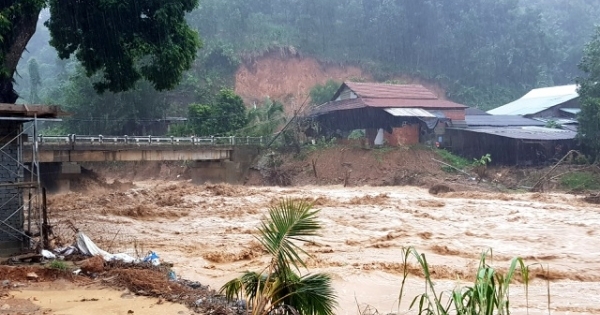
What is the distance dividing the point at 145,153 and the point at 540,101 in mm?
33111

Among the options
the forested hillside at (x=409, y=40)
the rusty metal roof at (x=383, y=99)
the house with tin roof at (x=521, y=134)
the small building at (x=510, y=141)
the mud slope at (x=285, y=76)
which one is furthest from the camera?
the forested hillside at (x=409, y=40)

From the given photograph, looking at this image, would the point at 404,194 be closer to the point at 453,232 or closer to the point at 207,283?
the point at 453,232

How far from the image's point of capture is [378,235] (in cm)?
1894

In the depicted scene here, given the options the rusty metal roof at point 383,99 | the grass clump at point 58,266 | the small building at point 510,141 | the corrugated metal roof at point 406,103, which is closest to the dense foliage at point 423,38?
the rusty metal roof at point 383,99

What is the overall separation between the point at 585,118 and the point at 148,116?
3253 centimetres

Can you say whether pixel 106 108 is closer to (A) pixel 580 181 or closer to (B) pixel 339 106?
(B) pixel 339 106

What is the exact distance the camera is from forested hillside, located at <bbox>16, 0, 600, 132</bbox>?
211ft

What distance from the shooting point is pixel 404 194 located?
3078 centimetres

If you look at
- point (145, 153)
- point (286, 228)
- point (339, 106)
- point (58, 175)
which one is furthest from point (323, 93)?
point (286, 228)

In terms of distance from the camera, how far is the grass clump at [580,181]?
30.3 meters

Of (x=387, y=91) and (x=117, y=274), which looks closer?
(x=117, y=274)

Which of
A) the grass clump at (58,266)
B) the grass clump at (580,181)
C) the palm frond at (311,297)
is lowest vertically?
the grass clump at (580,181)

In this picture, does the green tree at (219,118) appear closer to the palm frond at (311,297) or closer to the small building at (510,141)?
the small building at (510,141)

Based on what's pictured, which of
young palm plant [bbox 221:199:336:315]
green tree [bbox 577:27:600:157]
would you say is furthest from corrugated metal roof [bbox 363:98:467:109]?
young palm plant [bbox 221:199:336:315]
